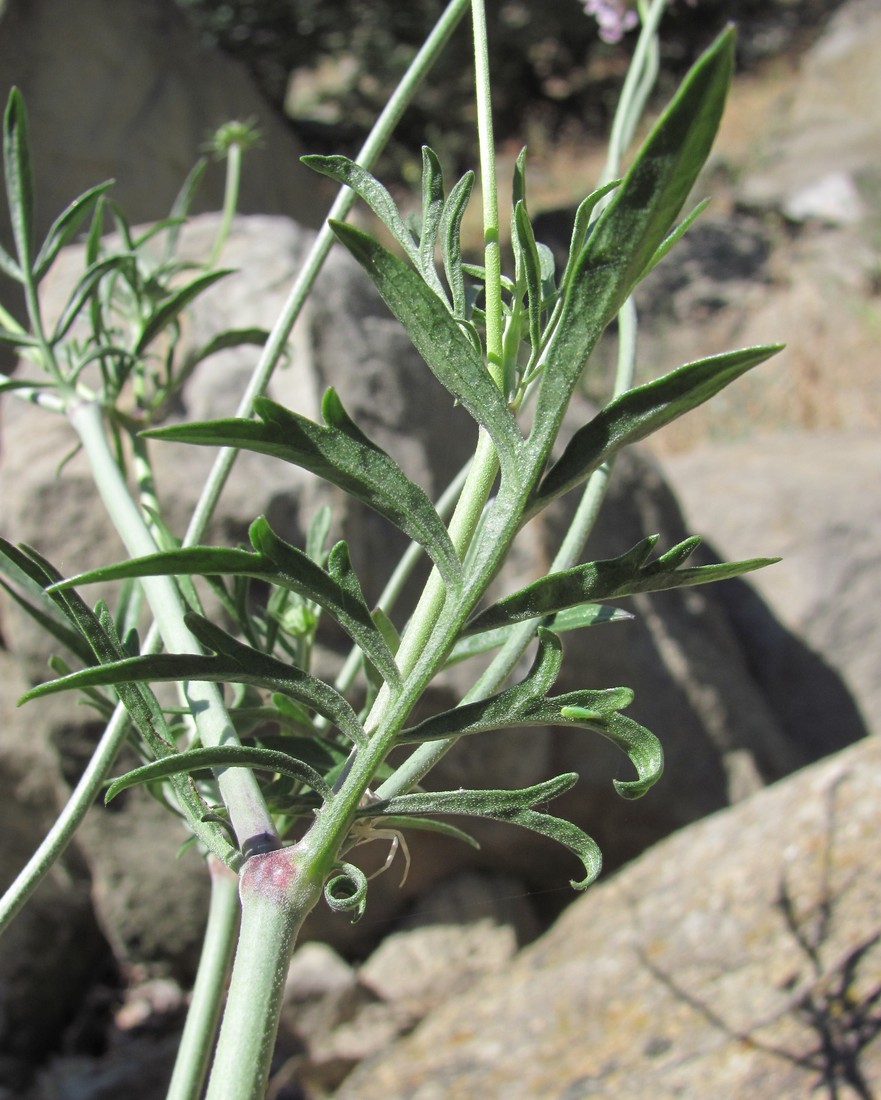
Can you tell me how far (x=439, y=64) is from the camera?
4938 mm

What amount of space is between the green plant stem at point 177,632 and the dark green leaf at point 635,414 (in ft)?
0.40

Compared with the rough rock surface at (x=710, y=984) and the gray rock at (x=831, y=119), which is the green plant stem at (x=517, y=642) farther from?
the gray rock at (x=831, y=119)

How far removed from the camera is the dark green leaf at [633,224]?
0.69ft

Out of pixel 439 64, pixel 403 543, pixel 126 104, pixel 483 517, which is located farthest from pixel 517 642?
pixel 439 64

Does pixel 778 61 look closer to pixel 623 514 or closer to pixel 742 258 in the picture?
pixel 742 258

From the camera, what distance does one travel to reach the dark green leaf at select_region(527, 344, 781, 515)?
0.25m

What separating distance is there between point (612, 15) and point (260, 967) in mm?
643

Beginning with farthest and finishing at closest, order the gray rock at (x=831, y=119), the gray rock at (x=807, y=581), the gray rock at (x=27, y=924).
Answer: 1. the gray rock at (x=831, y=119)
2. the gray rock at (x=807, y=581)
3. the gray rock at (x=27, y=924)

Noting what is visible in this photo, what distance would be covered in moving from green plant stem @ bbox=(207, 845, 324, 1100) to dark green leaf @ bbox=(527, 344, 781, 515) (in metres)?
0.11

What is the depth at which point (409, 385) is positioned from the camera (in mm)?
1505

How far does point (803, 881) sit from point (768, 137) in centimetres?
582

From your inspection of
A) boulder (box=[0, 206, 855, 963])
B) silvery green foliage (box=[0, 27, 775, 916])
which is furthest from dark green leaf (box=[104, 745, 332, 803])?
boulder (box=[0, 206, 855, 963])

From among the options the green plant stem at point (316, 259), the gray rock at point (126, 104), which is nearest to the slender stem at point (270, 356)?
the green plant stem at point (316, 259)

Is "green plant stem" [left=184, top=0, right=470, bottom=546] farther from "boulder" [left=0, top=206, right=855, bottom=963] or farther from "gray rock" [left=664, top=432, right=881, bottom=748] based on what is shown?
"gray rock" [left=664, top=432, right=881, bottom=748]
